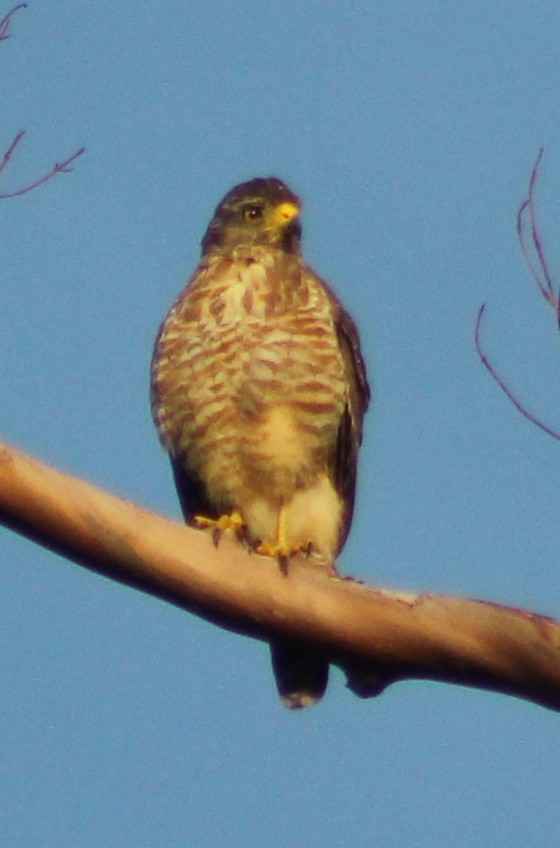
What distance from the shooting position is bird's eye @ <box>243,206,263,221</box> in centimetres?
701

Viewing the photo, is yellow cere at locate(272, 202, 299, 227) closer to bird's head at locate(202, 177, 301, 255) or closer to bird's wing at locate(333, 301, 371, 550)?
bird's head at locate(202, 177, 301, 255)

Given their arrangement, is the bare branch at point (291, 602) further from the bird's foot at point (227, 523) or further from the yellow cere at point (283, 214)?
the yellow cere at point (283, 214)

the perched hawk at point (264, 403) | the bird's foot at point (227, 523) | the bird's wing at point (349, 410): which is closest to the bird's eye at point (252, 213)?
the perched hawk at point (264, 403)

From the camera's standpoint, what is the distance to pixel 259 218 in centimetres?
701

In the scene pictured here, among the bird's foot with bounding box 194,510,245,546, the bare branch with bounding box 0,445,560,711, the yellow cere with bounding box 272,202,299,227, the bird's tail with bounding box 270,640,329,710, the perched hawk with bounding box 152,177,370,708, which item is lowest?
the bare branch with bounding box 0,445,560,711

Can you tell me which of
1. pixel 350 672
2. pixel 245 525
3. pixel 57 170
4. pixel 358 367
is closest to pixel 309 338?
pixel 358 367

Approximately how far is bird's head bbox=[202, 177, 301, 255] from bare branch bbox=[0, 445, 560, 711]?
9.98 ft

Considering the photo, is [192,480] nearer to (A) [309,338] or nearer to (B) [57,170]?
(A) [309,338]

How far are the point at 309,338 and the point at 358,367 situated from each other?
30 centimetres

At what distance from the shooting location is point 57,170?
17.0 feet

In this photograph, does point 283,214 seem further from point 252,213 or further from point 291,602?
point 291,602

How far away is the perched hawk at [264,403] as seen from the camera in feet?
20.6

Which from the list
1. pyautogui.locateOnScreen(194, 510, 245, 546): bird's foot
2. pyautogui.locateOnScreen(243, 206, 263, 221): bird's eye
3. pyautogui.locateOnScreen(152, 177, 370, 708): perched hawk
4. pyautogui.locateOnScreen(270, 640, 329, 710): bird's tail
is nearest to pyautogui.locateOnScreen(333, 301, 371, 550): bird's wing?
pyautogui.locateOnScreen(152, 177, 370, 708): perched hawk

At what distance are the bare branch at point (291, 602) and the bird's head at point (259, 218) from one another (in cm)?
304
